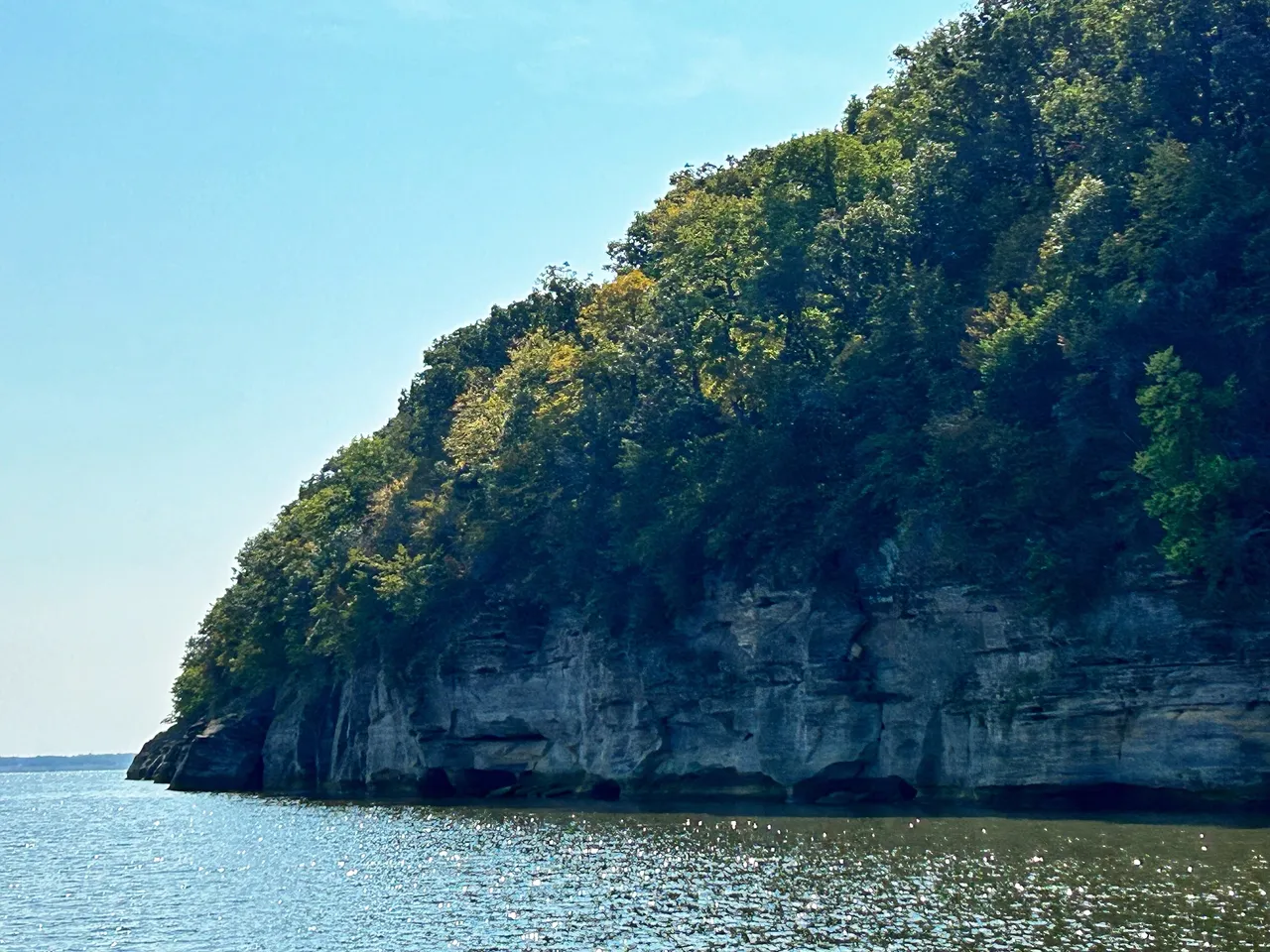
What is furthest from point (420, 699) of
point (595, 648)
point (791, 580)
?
point (791, 580)

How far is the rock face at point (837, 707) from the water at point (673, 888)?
3.77 meters

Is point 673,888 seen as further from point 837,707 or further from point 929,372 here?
point 929,372

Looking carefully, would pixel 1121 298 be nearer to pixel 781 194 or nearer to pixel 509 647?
pixel 781 194

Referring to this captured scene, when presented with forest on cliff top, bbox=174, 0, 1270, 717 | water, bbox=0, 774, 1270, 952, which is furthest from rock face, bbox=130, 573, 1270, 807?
water, bbox=0, 774, 1270, 952

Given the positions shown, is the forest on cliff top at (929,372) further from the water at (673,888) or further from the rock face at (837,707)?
the water at (673,888)

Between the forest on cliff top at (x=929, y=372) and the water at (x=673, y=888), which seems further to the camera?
the forest on cliff top at (x=929, y=372)

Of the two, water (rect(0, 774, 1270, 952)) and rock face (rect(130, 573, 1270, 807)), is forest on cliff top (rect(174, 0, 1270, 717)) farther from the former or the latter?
water (rect(0, 774, 1270, 952))

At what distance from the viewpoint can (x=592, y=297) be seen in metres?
81.1

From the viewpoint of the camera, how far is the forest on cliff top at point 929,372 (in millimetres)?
41812

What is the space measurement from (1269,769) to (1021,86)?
88.3 feet

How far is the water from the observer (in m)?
25.8

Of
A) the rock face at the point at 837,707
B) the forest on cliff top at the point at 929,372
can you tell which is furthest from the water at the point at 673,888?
the forest on cliff top at the point at 929,372

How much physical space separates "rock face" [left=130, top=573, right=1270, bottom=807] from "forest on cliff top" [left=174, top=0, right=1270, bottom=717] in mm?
1490

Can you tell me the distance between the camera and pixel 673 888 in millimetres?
31969
